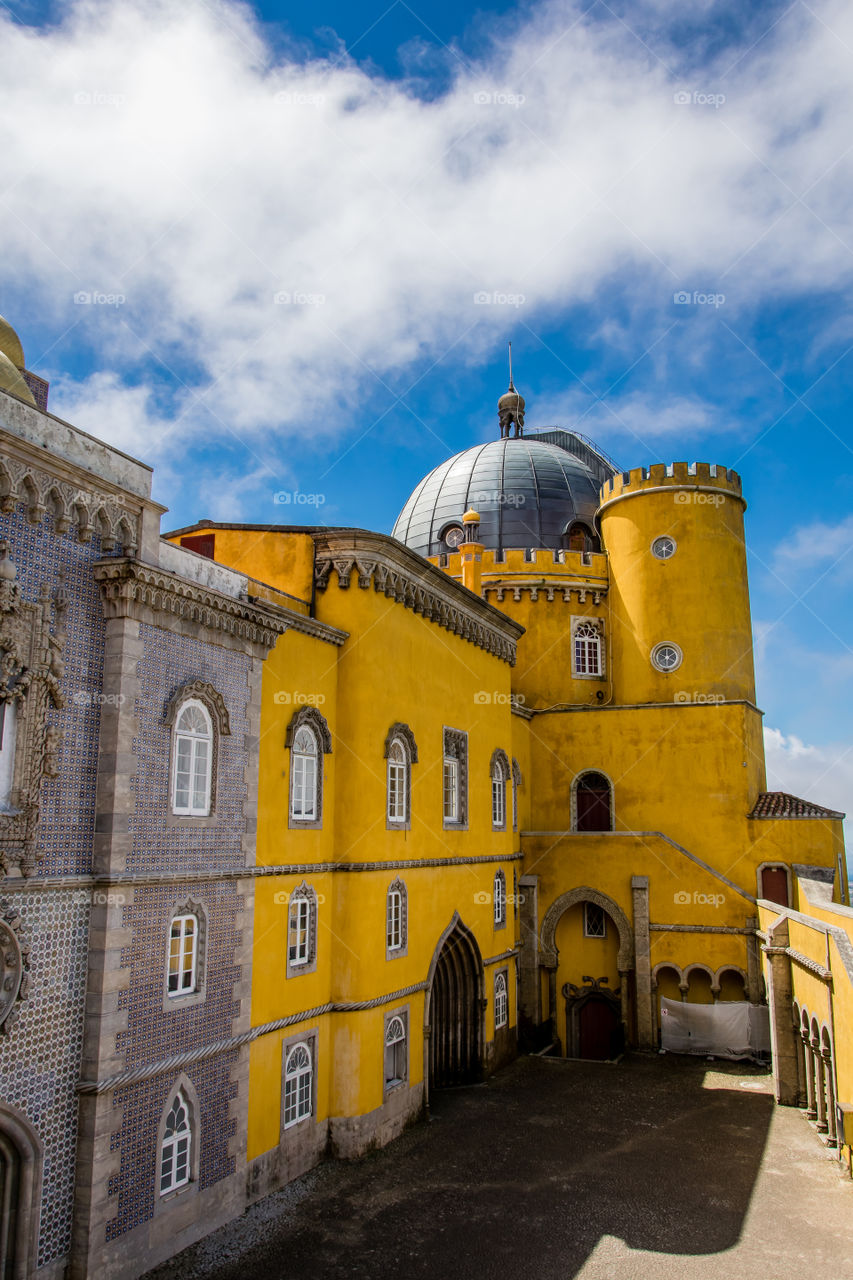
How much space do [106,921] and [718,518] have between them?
80.1 feet

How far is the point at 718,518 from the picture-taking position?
1207 inches

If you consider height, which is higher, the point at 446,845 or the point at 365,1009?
the point at 446,845

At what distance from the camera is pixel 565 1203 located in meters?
15.9

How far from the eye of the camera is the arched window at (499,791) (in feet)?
85.1

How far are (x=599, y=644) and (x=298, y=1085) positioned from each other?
19.6 m

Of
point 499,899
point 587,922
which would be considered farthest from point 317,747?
point 587,922

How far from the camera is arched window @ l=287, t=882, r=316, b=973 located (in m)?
16.6

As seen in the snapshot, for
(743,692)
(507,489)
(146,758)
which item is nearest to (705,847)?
(743,692)

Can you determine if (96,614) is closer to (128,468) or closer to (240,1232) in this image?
(128,468)
